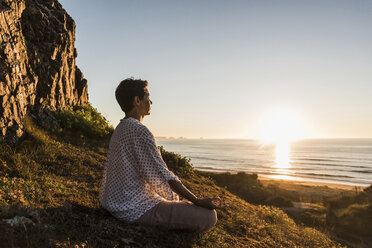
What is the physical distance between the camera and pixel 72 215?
3.77 meters

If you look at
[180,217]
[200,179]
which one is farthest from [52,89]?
[180,217]

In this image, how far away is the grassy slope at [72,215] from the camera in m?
3.13

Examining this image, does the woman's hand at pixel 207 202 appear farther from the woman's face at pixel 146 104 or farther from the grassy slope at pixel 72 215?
the woman's face at pixel 146 104

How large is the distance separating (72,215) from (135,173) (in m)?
1.11

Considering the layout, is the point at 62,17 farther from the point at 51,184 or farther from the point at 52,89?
the point at 51,184

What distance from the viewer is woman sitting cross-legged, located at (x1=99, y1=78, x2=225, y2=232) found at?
353 cm

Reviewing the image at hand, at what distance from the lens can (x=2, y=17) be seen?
8227 millimetres

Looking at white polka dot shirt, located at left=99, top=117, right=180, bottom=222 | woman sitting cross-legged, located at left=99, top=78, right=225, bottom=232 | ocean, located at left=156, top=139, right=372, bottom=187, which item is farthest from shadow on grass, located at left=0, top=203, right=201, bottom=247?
ocean, located at left=156, top=139, right=372, bottom=187

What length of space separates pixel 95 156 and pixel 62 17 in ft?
27.8

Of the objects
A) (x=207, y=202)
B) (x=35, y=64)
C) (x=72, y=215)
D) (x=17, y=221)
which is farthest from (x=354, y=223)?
(x=35, y=64)

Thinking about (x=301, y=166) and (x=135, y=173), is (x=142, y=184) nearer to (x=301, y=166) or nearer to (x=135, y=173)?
(x=135, y=173)

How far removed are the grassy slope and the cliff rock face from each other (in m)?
0.95

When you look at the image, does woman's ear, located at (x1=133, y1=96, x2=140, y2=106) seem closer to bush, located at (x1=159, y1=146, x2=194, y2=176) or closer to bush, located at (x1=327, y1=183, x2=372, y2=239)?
bush, located at (x1=159, y1=146, x2=194, y2=176)

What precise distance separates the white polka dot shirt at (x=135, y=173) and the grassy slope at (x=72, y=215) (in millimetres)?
314
